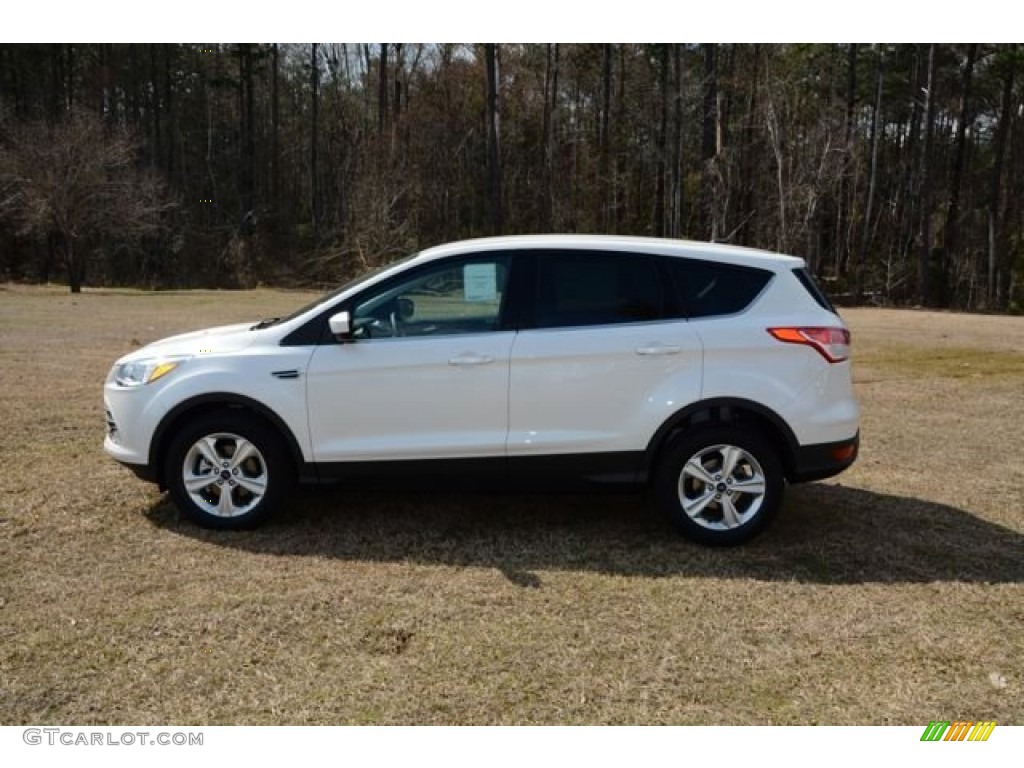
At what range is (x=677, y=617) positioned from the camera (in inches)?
158

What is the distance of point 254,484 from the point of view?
4984 mm

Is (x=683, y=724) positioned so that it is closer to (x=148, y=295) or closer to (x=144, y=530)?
(x=144, y=530)

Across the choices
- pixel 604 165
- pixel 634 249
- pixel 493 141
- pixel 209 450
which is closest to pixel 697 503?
pixel 634 249

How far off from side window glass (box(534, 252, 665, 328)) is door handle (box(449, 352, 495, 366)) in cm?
36

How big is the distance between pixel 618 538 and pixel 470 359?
1.42 m

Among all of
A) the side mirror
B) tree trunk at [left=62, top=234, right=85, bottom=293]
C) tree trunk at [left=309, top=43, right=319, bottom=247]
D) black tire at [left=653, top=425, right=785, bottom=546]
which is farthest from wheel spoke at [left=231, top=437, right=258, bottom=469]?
tree trunk at [left=309, top=43, right=319, bottom=247]

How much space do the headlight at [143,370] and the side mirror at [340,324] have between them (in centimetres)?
95

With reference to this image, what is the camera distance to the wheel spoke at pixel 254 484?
16.3 ft

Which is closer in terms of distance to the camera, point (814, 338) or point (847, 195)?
point (814, 338)

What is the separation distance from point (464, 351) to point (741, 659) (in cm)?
219

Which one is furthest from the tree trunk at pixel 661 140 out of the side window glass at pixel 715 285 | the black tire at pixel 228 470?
the black tire at pixel 228 470

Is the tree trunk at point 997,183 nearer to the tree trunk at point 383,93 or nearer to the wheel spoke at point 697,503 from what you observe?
the tree trunk at point 383,93

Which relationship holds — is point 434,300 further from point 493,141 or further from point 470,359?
point 493,141
